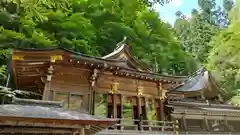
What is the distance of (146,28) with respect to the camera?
2634cm

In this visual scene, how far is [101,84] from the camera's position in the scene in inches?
488

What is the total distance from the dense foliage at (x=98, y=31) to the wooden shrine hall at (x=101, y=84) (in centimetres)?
219

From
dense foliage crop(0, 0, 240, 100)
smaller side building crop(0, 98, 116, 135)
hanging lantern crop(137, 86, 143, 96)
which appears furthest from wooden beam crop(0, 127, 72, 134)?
hanging lantern crop(137, 86, 143, 96)

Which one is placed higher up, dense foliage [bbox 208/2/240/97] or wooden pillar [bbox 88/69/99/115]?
dense foliage [bbox 208/2/240/97]

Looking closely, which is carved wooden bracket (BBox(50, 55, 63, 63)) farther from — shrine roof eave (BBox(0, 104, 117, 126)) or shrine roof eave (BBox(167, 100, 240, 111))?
shrine roof eave (BBox(167, 100, 240, 111))

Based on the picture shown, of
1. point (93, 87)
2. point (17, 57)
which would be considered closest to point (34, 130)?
point (17, 57)

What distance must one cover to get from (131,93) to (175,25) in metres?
42.2

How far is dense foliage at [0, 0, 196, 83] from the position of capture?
1612cm

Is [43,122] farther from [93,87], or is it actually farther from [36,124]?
[93,87]

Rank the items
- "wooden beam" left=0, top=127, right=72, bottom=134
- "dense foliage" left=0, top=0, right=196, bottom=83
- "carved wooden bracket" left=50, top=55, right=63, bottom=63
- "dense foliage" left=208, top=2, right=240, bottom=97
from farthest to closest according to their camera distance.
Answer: "dense foliage" left=208, top=2, right=240, bottom=97, "dense foliage" left=0, top=0, right=196, bottom=83, "carved wooden bracket" left=50, top=55, right=63, bottom=63, "wooden beam" left=0, top=127, right=72, bottom=134

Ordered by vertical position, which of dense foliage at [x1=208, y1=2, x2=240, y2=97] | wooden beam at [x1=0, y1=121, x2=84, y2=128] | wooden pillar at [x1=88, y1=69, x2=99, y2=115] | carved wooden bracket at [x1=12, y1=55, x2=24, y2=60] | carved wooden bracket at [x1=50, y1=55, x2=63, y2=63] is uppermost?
dense foliage at [x1=208, y1=2, x2=240, y2=97]

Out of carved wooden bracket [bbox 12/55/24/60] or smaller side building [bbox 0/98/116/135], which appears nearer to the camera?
smaller side building [bbox 0/98/116/135]

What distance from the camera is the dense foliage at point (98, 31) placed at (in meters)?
16.1

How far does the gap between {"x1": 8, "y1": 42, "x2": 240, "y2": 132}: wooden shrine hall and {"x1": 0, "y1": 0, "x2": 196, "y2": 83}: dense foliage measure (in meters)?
2.19
